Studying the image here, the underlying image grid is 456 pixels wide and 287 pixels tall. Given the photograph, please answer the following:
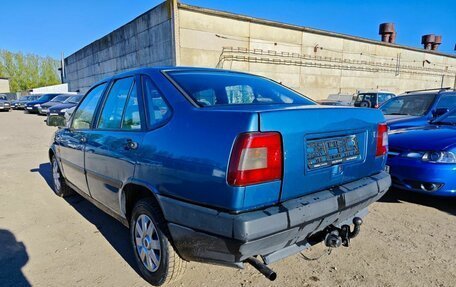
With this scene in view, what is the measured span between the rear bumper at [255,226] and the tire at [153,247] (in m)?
0.15

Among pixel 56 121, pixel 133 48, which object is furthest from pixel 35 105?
pixel 56 121

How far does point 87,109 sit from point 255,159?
2519 mm

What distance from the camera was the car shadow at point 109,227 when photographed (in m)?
2.88

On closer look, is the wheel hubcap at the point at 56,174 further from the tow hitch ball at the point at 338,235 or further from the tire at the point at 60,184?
the tow hitch ball at the point at 338,235

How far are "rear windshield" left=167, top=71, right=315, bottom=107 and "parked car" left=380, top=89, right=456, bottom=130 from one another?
11.4 ft

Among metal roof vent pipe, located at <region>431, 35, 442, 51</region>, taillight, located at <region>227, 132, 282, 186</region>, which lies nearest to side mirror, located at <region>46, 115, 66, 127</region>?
taillight, located at <region>227, 132, 282, 186</region>

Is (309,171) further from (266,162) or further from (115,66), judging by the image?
(115,66)

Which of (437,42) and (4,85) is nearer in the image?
(437,42)

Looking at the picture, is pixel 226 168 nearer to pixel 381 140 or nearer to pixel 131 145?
pixel 131 145

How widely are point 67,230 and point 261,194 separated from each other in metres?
2.70

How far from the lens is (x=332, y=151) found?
2037mm

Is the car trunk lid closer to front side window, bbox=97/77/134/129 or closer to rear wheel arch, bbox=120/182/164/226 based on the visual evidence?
rear wheel arch, bbox=120/182/164/226

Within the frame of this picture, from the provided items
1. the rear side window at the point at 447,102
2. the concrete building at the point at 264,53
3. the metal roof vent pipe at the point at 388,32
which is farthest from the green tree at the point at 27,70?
the rear side window at the point at 447,102

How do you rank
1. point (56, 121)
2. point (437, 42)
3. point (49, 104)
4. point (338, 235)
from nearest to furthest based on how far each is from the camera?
point (338, 235)
point (56, 121)
point (49, 104)
point (437, 42)
